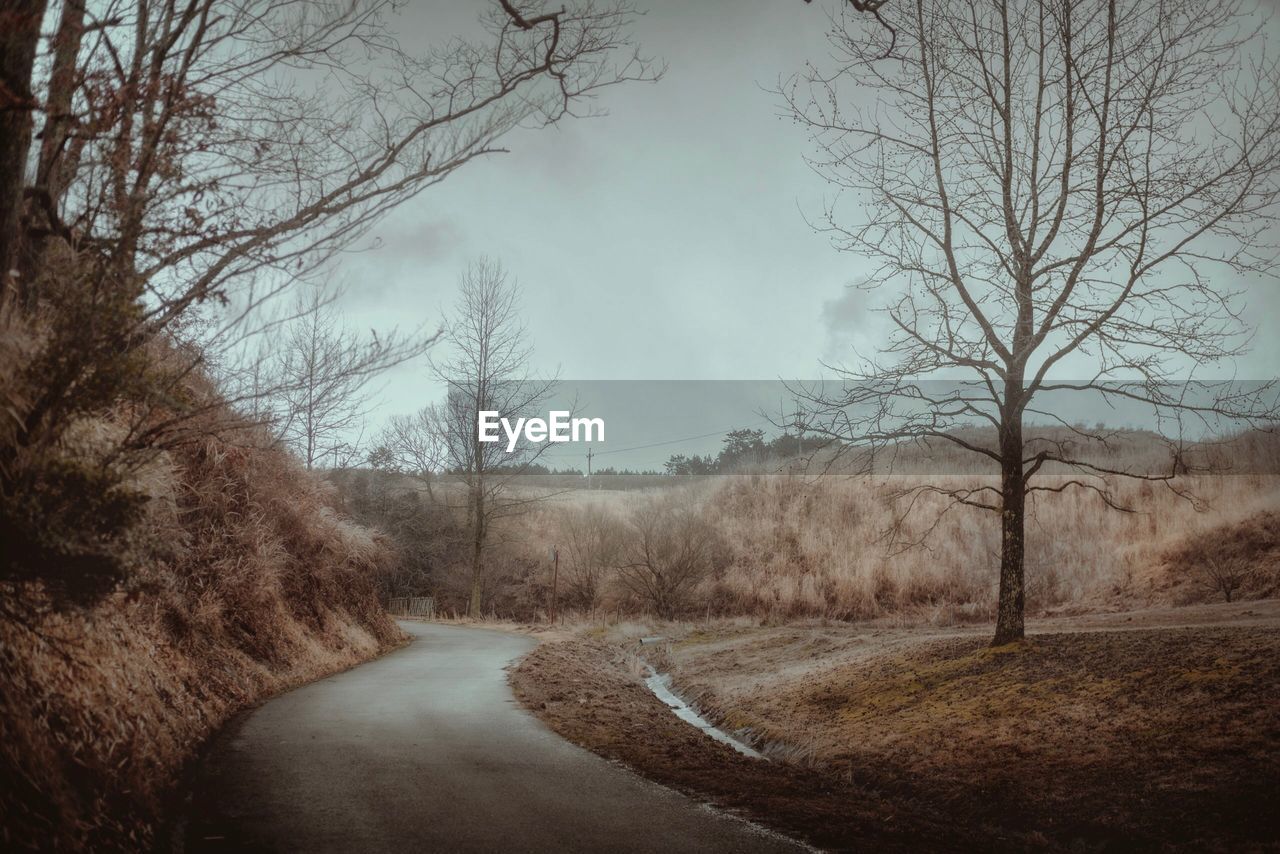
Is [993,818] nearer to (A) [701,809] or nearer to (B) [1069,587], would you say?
(A) [701,809]

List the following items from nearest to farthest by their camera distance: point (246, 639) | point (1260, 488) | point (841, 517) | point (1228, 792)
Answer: point (1228, 792) < point (246, 639) < point (1260, 488) < point (841, 517)

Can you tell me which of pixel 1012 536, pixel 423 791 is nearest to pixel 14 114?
pixel 423 791

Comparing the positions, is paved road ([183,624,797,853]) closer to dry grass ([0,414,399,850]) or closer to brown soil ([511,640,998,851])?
brown soil ([511,640,998,851])

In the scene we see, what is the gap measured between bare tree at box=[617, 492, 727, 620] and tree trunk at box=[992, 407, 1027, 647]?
23446 millimetres

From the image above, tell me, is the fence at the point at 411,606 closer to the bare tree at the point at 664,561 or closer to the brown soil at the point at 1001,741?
the bare tree at the point at 664,561

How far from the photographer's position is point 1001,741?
30.6 ft

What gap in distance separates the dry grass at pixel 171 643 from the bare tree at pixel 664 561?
15992 millimetres

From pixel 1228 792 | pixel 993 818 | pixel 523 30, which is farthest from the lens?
pixel 523 30

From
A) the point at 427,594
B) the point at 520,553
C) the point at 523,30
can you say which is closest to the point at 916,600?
the point at 520,553

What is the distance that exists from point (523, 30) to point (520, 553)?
3899cm

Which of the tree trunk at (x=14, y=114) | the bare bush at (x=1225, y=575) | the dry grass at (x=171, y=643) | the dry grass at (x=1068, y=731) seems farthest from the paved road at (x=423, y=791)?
the bare bush at (x=1225, y=575)

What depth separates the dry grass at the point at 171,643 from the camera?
535cm

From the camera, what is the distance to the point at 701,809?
7.20 metres

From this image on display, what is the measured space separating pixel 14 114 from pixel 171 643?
6454 mm
